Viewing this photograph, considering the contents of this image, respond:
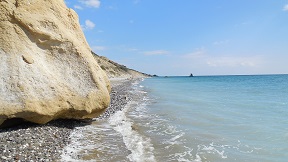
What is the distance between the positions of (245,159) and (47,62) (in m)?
8.74

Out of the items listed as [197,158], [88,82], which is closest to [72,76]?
[88,82]

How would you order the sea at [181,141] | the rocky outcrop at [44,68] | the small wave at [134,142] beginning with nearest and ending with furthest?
1. the small wave at [134,142]
2. the sea at [181,141]
3. the rocky outcrop at [44,68]

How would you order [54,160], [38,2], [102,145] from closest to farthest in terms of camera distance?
[54,160] → [102,145] → [38,2]

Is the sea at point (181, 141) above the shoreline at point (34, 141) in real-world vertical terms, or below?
below

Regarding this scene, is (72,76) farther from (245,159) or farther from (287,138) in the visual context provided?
(287,138)

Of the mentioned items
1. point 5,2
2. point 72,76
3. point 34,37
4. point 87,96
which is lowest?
point 87,96

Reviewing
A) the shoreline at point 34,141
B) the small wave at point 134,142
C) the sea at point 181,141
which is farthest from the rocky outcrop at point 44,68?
the small wave at point 134,142

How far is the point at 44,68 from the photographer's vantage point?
11188mm

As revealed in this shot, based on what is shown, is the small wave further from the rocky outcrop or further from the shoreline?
the shoreline

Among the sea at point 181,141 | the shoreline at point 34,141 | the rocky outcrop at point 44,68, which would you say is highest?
the rocky outcrop at point 44,68

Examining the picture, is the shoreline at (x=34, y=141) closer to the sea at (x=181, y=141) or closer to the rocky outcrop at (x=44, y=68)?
the sea at (x=181, y=141)

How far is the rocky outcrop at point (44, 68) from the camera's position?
399 inches

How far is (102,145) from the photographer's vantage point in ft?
33.9

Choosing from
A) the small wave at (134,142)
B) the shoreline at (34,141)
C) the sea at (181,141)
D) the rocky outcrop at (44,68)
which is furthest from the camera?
the rocky outcrop at (44,68)
